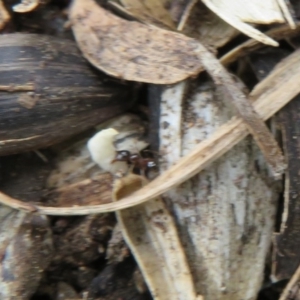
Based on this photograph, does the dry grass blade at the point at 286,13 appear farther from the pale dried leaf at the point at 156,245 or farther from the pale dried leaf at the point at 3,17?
the pale dried leaf at the point at 3,17

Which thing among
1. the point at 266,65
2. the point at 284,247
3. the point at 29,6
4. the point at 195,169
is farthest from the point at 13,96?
the point at 284,247

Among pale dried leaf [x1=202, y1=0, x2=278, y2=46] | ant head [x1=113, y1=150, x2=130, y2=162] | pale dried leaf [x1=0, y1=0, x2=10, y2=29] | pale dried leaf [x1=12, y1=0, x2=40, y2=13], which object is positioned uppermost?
pale dried leaf [x1=202, y1=0, x2=278, y2=46]

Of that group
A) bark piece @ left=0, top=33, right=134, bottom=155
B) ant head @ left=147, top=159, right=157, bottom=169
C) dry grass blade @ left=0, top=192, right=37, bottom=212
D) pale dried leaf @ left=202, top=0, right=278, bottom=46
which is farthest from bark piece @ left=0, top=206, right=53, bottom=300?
pale dried leaf @ left=202, top=0, right=278, bottom=46

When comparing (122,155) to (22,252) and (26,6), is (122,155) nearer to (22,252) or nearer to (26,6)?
(22,252)

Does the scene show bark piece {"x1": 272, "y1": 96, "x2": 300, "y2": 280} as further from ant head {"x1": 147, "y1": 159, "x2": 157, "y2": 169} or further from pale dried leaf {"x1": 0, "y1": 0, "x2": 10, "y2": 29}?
pale dried leaf {"x1": 0, "y1": 0, "x2": 10, "y2": 29}

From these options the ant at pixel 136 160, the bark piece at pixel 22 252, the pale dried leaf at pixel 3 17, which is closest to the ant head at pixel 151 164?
the ant at pixel 136 160

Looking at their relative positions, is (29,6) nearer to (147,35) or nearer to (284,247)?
(147,35)
